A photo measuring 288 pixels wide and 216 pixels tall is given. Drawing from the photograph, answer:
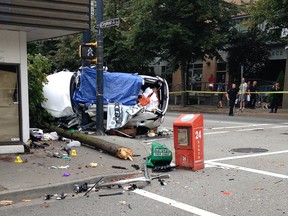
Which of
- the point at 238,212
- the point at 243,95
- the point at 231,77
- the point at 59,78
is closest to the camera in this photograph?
the point at 238,212

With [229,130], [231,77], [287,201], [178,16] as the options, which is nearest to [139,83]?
[229,130]

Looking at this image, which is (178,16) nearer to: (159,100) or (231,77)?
(231,77)

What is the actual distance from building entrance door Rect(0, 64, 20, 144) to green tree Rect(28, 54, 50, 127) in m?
2.88

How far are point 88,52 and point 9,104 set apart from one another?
3.45 m

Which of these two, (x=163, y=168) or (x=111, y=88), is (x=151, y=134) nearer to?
(x=111, y=88)

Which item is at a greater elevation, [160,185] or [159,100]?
[159,100]

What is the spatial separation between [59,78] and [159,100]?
369 cm

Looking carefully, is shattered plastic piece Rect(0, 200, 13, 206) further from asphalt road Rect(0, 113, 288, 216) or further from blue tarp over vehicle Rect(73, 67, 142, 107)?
blue tarp over vehicle Rect(73, 67, 142, 107)

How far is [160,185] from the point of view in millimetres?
6965

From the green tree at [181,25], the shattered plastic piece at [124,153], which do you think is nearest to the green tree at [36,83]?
the shattered plastic piece at [124,153]

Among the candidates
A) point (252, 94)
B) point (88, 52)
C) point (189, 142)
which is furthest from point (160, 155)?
point (252, 94)

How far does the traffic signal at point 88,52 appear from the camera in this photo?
12.0 meters

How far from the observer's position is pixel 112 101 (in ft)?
42.7

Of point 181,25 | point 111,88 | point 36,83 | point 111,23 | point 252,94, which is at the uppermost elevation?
point 181,25
